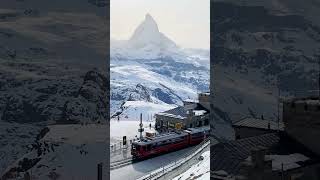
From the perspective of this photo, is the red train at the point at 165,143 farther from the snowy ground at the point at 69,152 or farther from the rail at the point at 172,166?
the snowy ground at the point at 69,152

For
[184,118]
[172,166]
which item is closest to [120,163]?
[172,166]

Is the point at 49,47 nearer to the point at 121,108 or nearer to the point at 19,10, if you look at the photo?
the point at 19,10

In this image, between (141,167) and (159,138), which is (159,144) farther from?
(141,167)

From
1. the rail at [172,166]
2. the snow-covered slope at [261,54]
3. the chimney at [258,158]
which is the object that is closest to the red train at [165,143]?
the rail at [172,166]

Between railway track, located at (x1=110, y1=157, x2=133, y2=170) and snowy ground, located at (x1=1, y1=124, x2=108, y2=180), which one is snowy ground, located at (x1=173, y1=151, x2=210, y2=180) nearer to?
railway track, located at (x1=110, y1=157, x2=133, y2=170)

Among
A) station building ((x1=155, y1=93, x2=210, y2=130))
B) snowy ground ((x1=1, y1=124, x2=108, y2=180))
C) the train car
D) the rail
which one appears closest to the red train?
the train car
